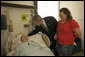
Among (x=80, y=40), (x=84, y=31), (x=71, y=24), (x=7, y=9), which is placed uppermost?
(x=7, y=9)

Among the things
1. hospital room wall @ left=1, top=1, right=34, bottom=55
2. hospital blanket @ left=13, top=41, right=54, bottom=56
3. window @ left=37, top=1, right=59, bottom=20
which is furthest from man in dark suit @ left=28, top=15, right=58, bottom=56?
hospital blanket @ left=13, top=41, right=54, bottom=56

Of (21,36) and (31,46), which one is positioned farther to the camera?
(21,36)

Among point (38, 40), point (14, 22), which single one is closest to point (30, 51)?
point (38, 40)

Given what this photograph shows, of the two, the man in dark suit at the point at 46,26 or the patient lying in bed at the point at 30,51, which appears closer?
the patient lying in bed at the point at 30,51

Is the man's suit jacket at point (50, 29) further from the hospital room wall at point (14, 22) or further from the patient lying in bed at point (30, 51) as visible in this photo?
the patient lying in bed at point (30, 51)

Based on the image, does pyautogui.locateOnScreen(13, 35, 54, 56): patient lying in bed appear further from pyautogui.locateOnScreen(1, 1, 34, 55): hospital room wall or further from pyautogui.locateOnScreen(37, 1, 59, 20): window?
pyautogui.locateOnScreen(37, 1, 59, 20): window

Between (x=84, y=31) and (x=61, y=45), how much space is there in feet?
6.19

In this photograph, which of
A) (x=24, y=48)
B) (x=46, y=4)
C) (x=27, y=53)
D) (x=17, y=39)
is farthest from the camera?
(x=46, y=4)

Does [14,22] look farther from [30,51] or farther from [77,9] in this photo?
[77,9]

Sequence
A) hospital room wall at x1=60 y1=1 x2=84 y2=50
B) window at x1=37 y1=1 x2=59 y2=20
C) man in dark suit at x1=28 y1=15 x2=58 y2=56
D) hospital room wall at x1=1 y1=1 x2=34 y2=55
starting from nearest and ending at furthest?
hospital room wall at x1=1 y1=1 x2=34 y2=55, man in dark suit at x1=28 y1=15 x2=58 y2=56, window at x1=37 y1=1 x2=59 y2=20, hospital room wall at x1=60 y1=1 x2=84 y2=50

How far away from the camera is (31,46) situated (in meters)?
1.86

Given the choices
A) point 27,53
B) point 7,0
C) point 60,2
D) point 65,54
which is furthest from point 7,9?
point 60,2

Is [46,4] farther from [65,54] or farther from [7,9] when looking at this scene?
[65,54]

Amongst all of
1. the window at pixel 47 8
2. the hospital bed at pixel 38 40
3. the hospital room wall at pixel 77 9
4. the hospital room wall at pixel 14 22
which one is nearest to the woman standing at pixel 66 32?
the hospital bed at pixel 38 40
